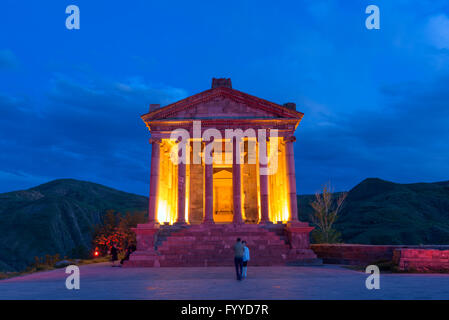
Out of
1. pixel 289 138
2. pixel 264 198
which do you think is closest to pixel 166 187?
pixel 264 198

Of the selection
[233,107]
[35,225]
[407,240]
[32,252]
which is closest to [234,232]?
[233,107]

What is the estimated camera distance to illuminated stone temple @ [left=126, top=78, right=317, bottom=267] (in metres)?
22.2

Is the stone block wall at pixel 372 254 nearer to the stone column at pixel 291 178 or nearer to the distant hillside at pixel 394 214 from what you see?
the stone column at pixel 291 178

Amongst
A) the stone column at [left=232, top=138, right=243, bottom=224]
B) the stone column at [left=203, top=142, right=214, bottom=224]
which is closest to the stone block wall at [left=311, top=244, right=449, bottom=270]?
the stone column at [left=232, top=138, right=243, bottom=224]

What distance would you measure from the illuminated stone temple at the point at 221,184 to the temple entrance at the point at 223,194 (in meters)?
0.11

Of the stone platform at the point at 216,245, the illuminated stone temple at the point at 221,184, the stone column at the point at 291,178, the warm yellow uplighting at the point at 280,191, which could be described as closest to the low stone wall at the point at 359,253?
the stone platform at the point at 216,245

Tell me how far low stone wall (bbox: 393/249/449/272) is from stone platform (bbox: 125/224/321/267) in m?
6.56

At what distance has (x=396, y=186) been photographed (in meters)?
94.0

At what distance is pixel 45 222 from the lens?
8181 centimetres

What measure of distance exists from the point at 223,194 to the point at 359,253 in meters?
15.7

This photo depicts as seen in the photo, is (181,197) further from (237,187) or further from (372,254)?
(372,254)

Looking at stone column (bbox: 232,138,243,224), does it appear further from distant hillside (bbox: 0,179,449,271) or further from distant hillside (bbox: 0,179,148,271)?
distant hillside (bbox: 0,179,148,271)

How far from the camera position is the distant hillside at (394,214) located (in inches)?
2400

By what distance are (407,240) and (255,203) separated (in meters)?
44.2
